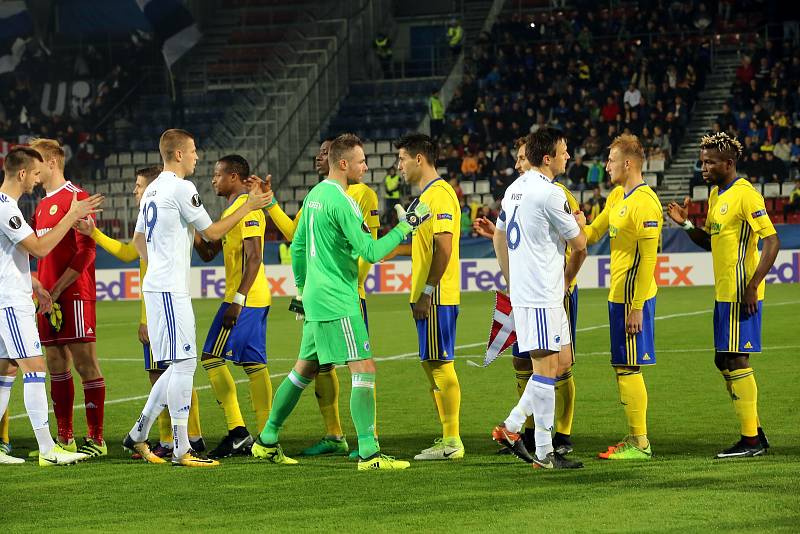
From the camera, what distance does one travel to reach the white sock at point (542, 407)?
25.6 feet

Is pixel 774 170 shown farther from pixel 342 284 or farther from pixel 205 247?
pixel 342 284

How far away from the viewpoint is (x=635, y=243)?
27.6ft

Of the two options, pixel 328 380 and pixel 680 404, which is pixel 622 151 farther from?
pixel 680 404

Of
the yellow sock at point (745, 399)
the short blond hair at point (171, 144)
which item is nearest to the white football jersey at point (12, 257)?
the short blond hair at point (171, 144)

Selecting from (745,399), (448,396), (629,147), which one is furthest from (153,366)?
(745,399)

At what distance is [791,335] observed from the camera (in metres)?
16.4

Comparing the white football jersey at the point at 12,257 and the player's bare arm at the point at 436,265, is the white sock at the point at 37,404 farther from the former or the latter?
the player's bare arm at the point at 436,265

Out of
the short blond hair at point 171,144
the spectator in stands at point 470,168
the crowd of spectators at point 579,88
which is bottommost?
the short blond hair at point 171,144

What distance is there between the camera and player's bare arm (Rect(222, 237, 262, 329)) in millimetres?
Answer: 8641

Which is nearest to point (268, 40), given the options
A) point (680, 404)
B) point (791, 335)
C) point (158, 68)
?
point (158, 68)

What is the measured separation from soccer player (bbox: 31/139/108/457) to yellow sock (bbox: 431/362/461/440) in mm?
2473

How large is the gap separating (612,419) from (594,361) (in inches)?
163

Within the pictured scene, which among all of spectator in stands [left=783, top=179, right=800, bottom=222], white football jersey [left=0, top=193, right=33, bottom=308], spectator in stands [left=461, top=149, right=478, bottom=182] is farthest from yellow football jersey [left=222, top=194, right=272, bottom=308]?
spectator in stands [left=461, top=149, right=478, bottom=182]

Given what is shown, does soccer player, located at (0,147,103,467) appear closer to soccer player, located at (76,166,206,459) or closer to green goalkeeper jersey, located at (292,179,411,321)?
soccer player, located at (76,166,206,459)
